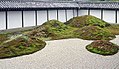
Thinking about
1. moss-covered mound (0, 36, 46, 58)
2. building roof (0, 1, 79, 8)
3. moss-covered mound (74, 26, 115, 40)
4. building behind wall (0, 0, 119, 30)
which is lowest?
moss-covered mound (74, 26, 115, 40)

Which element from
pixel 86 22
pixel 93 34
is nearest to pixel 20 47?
pixel 93 34

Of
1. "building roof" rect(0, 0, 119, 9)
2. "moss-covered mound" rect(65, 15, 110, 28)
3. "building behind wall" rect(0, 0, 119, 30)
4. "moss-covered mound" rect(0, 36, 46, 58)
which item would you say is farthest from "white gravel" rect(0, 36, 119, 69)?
"moss-covered mound" rect(65, 15, 110, 28)

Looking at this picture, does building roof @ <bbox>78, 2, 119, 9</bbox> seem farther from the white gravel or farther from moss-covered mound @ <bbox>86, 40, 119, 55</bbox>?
the white gravel

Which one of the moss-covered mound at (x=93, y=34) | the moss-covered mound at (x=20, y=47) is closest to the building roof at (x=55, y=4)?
the moss-covered mound at (x=93, y=34)

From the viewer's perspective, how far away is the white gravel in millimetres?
14008

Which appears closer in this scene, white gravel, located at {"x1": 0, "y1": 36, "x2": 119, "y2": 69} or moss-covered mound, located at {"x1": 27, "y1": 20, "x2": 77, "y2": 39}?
white gravel, located at {"x1": 0, "y1": 36, "x2": 119, "y2": 69}

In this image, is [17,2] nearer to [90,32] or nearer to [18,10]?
[18,10]

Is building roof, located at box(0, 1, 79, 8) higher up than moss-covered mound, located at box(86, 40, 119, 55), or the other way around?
building roof, located at box(0, 1, 79, 8)

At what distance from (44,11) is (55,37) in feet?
36.3

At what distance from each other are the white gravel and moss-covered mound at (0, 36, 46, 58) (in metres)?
0.74

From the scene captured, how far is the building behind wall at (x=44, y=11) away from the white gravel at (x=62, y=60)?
37.9 ft

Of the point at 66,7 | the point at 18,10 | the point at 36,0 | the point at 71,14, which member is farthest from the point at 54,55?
the point at 71,14

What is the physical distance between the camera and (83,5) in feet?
135

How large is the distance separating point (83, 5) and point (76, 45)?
71.0 ft
